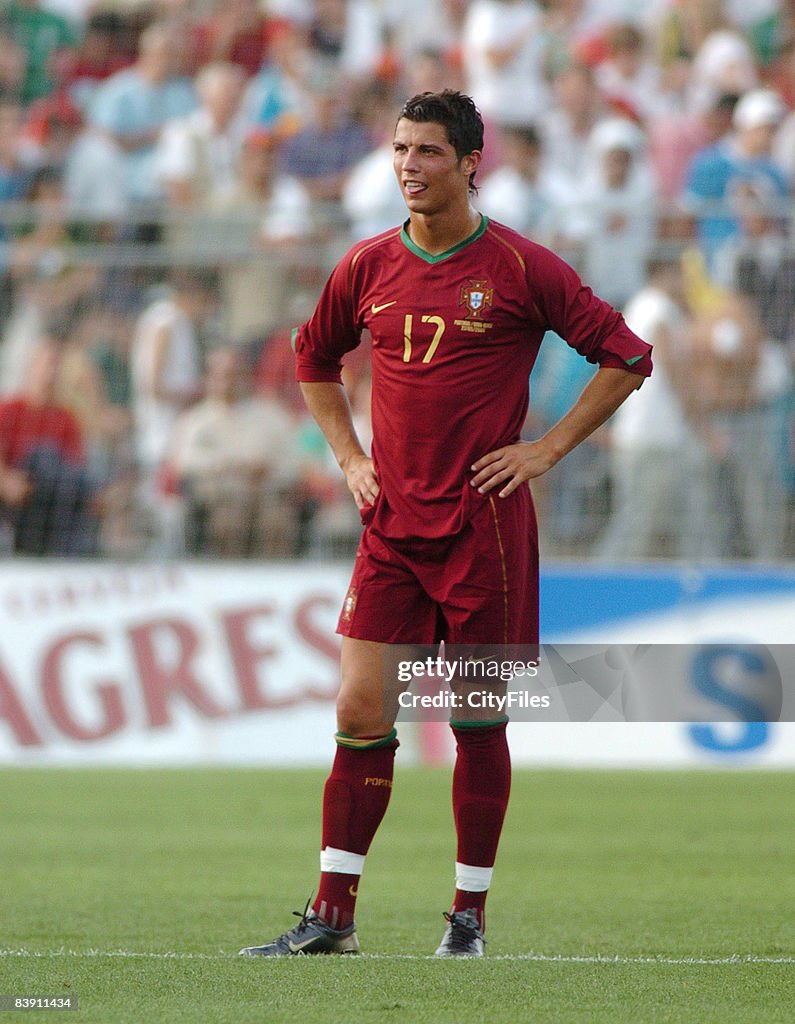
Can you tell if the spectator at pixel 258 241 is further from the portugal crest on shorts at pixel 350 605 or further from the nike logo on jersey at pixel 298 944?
the nike logo on jersey at pixel 298 944

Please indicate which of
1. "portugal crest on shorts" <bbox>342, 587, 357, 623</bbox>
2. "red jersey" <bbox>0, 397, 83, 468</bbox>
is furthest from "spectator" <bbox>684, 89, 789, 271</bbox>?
"portugal crest on shorts" <bbox>342, 587, 357, 623</bbox>

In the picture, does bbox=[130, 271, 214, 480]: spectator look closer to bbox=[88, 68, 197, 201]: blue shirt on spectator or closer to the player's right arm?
bbox=[88, 68, 197, 201]: blue shirt on spectator

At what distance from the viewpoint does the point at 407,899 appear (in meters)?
6.80

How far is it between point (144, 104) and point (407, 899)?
979cm

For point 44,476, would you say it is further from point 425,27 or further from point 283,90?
point 425,27

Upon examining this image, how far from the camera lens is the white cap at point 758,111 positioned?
13.0 m

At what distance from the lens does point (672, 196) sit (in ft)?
44.8

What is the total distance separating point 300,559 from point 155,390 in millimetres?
1621

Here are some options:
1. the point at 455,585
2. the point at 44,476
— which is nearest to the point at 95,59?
the point at 44,476

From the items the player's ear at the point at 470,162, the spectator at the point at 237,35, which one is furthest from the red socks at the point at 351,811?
the spectator at the point at 237,35

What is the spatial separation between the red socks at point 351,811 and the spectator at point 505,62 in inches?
380

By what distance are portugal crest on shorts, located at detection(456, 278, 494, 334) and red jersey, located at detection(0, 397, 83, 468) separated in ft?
25.1

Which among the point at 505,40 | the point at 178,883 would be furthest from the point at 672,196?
the point at 178,883

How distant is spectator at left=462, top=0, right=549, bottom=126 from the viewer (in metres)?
14.5
